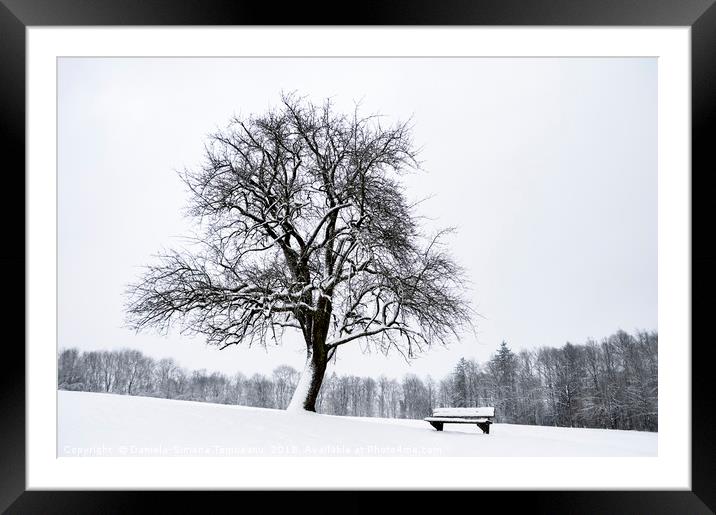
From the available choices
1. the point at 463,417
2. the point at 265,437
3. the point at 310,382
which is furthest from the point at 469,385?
the point at 265,437

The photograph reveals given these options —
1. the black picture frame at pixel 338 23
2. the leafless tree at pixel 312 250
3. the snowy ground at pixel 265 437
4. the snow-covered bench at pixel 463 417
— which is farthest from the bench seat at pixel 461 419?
the black picture frame at pixel 338 23

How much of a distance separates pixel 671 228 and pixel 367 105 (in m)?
3.08

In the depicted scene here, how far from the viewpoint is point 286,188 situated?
5.93m

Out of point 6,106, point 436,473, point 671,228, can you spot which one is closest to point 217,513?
point 436,473

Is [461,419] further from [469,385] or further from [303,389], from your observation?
[303,389]

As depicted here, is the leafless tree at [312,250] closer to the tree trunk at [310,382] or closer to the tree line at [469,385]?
the tree trunk at [310,382]

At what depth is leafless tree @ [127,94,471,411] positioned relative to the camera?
5.46 m

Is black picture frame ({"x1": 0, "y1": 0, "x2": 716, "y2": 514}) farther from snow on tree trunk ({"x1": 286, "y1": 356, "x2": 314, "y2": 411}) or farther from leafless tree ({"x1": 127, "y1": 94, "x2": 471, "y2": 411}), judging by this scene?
snow on tree trunk ({"x1": 286, "y1": 356, "x2": 314, "y2": 411})

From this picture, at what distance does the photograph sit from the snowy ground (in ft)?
0.09

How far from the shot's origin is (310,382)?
558 cm

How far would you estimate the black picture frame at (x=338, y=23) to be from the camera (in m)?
3.23

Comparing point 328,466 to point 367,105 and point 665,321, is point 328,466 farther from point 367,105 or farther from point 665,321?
point 367,105

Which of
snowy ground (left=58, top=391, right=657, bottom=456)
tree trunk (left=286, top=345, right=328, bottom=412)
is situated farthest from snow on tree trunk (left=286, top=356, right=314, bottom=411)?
snowy ground (left=58, top=391, right=657, bottom=456)

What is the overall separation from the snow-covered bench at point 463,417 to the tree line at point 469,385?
7cm
